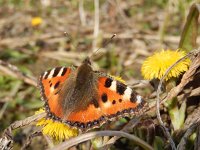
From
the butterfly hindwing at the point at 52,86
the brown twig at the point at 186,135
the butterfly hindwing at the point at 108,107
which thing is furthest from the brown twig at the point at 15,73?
the brown twig at the point at 186,135

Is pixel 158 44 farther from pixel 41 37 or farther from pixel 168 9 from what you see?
pixel 41 37

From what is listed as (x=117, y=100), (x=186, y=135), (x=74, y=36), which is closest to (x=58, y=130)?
(x=117, y=100)

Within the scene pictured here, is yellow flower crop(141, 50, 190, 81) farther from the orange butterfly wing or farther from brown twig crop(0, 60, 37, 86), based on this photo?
brown twig crop(0, 60, 37, 86)

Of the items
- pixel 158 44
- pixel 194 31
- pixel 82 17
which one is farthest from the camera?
pixel 82 17

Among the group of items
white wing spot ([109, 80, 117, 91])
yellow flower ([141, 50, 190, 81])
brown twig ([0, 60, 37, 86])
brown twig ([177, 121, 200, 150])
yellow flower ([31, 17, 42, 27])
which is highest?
yellow flower ([141, 50, 190, 81])

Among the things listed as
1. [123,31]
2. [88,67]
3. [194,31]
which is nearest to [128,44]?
[123,31]

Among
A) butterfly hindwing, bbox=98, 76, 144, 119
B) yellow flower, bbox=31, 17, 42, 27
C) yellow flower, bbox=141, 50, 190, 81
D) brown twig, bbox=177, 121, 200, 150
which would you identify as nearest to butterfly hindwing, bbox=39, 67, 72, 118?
butterfly hindwing, bbox=98, 76, 144, 119
